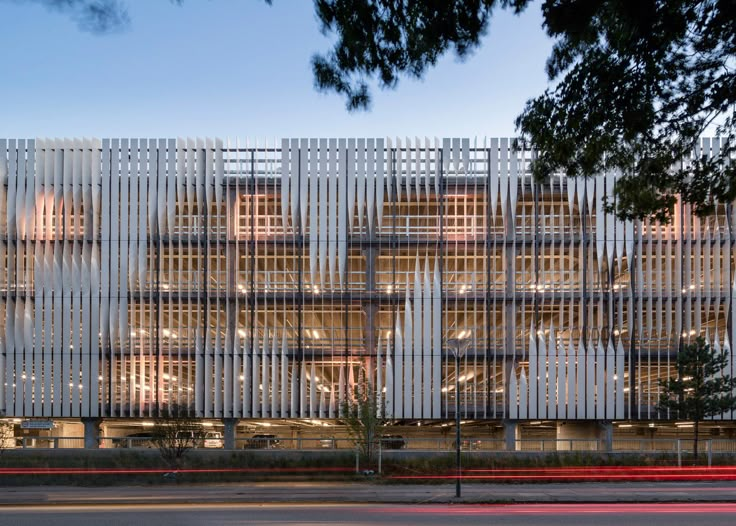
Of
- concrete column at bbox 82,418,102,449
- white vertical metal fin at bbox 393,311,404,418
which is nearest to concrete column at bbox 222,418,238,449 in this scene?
concrete column at bbox 82,418,102,449

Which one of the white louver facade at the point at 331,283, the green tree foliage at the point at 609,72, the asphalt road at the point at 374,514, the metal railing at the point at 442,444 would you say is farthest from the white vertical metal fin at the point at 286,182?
the green tree foliage at the point at 609,72

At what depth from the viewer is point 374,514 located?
20.2 meters

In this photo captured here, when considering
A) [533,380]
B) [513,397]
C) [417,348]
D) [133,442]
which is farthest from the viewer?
[417,348]

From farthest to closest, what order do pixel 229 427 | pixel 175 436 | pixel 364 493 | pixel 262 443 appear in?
1. pixel 229 427
2. pixel 262 443
3. pixel 175 436
4. pixel 364 493

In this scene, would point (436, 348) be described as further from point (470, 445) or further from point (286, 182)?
point (286, 182)

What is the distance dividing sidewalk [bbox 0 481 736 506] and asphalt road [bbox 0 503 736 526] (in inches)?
23.6

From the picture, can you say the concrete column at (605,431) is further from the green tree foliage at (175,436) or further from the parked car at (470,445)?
the green tree foliage at (175,436)

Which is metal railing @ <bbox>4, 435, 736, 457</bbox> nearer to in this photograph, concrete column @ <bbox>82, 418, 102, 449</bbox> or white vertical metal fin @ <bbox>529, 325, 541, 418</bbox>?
concrete column @ <bbox>82, 418, 102, 449</bbox>

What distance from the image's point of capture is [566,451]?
117 feet

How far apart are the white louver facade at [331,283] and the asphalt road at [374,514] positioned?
2072 centimetres

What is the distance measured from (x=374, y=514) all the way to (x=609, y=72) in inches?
532

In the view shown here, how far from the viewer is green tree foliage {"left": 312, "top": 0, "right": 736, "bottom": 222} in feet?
31.4

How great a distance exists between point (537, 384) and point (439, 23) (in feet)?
115

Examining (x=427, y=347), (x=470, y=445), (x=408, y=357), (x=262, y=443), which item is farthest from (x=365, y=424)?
(x=427, y=347)
